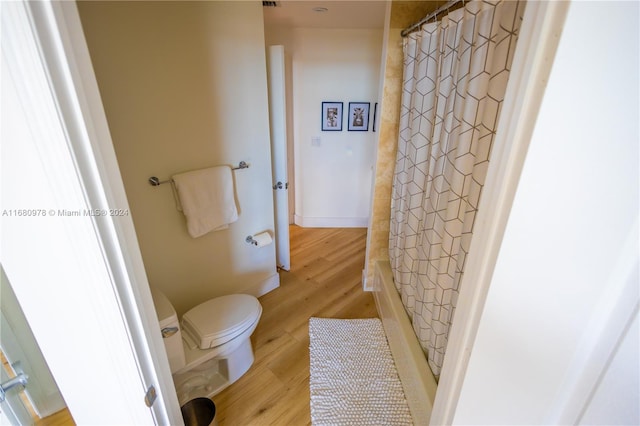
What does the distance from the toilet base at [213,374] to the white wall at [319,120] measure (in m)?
2.12

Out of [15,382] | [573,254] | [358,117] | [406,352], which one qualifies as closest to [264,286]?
[406,352]

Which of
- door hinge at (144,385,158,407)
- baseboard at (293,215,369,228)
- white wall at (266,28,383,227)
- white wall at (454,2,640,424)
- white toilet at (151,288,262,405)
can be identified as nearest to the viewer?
white wall at (454,2,640,424)

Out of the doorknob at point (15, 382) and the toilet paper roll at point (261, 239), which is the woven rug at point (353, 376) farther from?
the doorknob at point (15, 382)

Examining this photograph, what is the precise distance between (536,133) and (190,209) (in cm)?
168

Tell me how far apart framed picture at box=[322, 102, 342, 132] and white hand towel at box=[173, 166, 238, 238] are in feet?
5.63

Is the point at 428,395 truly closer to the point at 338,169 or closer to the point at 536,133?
the point at 536,133

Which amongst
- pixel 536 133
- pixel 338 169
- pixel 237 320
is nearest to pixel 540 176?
pixel 536 133

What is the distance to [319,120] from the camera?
3.31 m

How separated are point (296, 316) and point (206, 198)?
113 centimetres

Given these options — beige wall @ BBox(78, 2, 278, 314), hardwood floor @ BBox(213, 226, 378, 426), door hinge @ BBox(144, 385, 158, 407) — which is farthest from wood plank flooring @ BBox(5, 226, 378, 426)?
door hinge @ BBox(144, 385, 158, 407)

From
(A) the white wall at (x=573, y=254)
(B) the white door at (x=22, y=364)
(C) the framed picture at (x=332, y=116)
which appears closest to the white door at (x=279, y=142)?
(C) the framed picture at (x=332, y=116)

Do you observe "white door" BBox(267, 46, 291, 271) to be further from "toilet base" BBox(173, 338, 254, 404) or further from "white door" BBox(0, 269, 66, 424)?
"white door" BBox(0, 269, 66, 424)

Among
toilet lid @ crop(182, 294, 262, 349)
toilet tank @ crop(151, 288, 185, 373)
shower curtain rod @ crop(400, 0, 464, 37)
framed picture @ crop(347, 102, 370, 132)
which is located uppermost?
shower curtain rod @ crop(400, 0, 464, 37)

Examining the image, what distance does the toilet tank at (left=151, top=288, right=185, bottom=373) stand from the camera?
1387 millimetres
